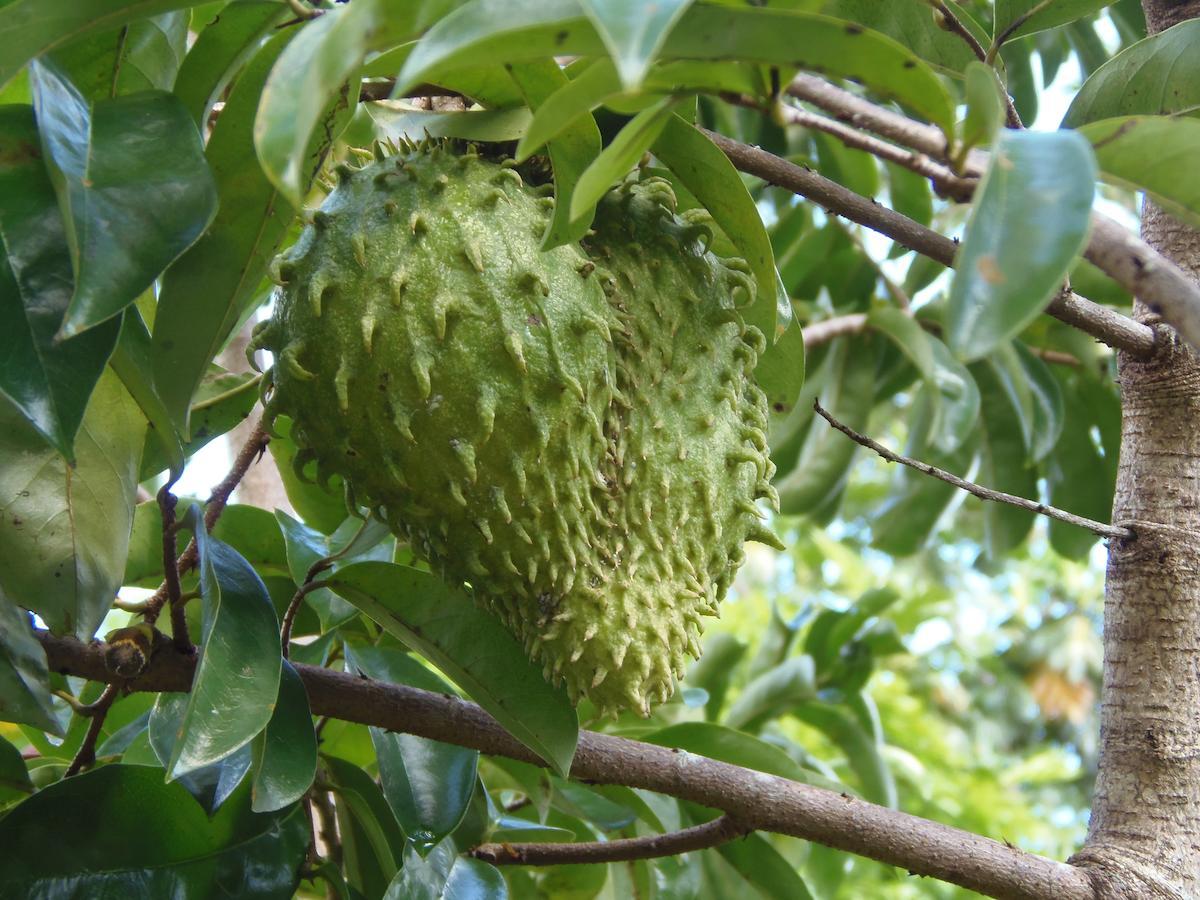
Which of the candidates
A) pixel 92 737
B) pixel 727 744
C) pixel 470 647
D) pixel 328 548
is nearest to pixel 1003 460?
pixel 727 744

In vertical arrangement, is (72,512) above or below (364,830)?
above

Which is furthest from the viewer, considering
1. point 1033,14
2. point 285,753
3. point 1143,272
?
point 1033,14

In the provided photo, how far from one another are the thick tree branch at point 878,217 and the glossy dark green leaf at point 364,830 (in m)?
0.84

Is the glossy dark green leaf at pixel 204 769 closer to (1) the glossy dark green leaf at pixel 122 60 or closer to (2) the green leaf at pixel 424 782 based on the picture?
(2) the green leaf at pixel 424 782

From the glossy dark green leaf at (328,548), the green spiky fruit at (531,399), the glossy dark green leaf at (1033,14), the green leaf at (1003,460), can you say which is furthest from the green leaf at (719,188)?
the green leaf at (1003,460)

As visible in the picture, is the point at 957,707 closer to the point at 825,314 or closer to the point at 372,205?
the point at 825,314

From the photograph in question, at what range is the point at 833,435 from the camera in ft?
9.18

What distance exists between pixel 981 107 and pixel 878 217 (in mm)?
435

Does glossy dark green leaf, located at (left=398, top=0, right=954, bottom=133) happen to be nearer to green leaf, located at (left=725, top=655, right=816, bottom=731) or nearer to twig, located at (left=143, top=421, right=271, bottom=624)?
twig, located at (left=143, top=421, right=271, bottom=624)

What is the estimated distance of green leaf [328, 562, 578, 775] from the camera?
115 cm

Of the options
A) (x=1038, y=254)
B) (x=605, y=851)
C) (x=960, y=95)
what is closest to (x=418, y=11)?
(x=1038, y=254)

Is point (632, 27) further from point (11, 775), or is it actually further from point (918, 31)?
point (11, 775)

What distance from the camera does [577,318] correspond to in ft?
3.43

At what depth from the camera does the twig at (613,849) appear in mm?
1371
